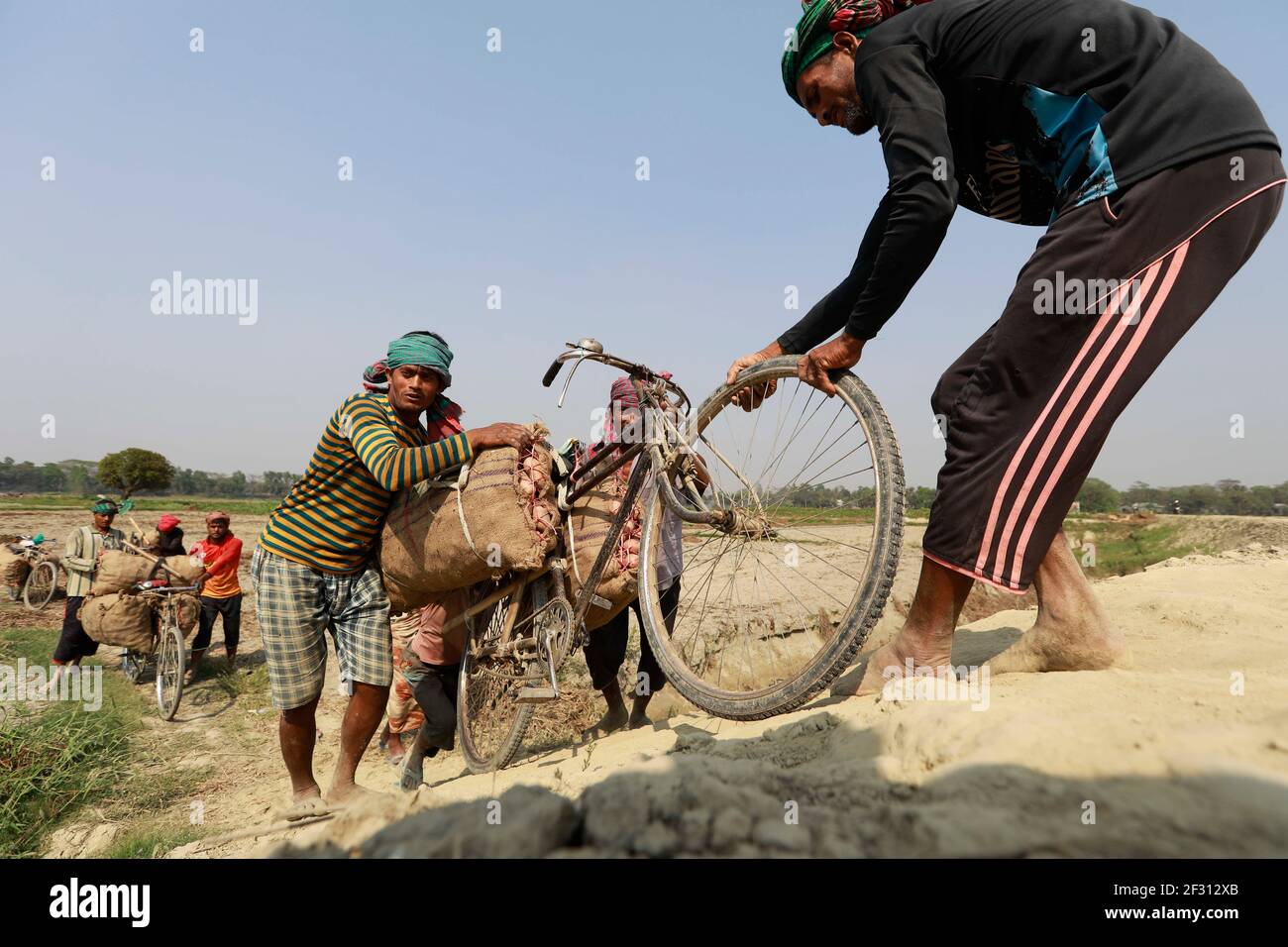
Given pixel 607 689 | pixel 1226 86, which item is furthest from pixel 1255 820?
pixel 607 689

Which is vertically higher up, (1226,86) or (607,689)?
(1226,86)

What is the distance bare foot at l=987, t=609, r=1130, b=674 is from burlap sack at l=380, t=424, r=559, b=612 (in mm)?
1874

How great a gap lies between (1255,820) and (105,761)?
22.8 feet

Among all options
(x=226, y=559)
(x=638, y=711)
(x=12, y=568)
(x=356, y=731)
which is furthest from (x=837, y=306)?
(x=12, y=568)

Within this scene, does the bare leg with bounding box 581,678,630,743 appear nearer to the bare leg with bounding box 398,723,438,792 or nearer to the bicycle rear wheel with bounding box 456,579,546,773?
the bicycle rear wheel with bounding box 456,579,546,773

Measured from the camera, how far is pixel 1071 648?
205cm

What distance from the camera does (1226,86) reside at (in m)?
1.65

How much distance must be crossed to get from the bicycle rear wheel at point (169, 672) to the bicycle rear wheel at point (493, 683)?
4.68 meters

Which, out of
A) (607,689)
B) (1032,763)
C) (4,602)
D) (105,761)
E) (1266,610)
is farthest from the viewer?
(4,602)

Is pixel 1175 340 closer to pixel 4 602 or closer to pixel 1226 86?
pixel 1226 86

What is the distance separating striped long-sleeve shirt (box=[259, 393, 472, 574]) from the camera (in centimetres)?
281

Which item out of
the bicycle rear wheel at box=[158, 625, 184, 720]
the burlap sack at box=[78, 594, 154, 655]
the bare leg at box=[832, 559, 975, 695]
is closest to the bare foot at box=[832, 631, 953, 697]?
the bare leg at box=[832, 559, 975, 695]

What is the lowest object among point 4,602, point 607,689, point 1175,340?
point 4,602

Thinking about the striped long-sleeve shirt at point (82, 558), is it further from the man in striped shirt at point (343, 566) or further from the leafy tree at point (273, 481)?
the leafy tree at point (273, 481)
